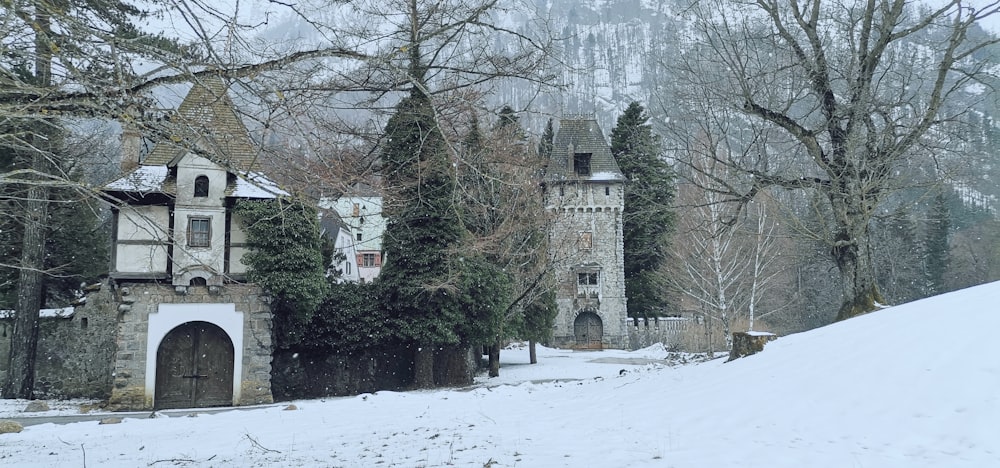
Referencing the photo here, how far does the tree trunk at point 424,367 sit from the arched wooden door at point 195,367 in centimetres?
484

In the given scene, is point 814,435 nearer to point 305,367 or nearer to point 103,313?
point 305,367

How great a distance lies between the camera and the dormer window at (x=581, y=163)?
37844mm

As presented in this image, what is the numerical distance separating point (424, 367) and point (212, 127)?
567 inches

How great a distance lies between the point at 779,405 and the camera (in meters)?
6.95

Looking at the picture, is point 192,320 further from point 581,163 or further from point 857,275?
point 581,163

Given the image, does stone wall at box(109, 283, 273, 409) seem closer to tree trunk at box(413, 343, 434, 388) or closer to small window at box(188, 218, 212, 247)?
small window at box(188, 218, 212, 247)

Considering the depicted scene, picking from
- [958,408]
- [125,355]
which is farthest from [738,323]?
[958,408]

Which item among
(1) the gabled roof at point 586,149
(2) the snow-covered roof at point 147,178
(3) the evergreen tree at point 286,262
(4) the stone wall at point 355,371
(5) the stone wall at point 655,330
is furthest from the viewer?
(1) the gabled roof at point 586,149

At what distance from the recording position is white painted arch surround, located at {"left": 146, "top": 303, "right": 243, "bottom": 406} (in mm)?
16781

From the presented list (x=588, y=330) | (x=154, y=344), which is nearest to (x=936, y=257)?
(x=588, y=330)

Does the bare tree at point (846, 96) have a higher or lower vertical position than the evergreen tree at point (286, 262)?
higher

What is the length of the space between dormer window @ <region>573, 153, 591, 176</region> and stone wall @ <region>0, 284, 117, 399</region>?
A: 79.8ft

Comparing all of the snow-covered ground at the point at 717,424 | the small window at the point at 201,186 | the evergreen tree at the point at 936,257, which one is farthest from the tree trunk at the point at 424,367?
the evergreen tree at the point at 936,257

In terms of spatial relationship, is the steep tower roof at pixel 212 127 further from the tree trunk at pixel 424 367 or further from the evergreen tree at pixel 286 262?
the tree trunk at pixel 424 367
